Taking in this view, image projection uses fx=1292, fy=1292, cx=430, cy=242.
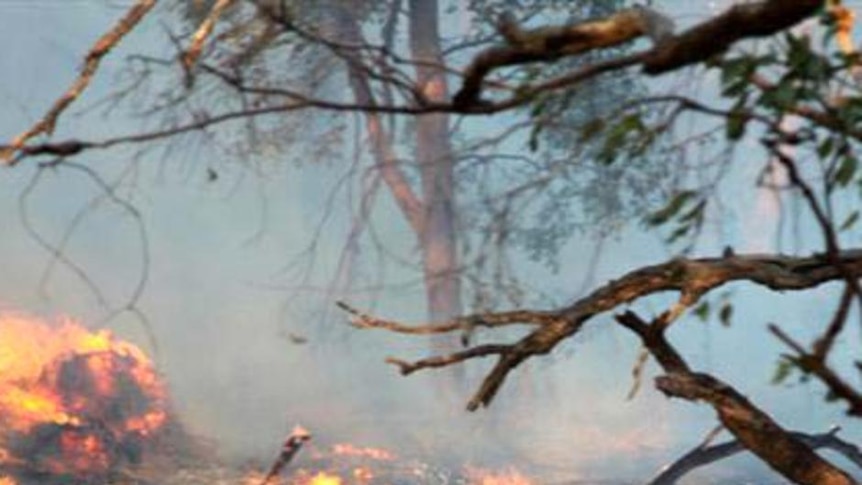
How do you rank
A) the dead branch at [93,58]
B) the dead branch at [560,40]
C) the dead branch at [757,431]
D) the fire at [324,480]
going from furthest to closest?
the fire at [324,480]
the dead branch at [93,58]
the dead branch at [757,431]
the dead branch at [560,40]

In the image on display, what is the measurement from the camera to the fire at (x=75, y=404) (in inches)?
429

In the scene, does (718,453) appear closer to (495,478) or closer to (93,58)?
(93,58)

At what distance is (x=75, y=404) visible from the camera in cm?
1162

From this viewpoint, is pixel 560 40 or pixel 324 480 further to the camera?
pixel 324 480

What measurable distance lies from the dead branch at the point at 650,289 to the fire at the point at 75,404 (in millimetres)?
7566

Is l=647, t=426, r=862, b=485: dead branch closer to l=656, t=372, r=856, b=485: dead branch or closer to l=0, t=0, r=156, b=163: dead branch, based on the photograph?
l=656, t=372, r=856, b=485: dead branch

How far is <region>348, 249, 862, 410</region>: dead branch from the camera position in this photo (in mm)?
3262

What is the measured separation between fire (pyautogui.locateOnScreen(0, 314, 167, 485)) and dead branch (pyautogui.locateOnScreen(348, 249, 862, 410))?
757 centimetres

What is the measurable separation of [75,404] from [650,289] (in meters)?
9.16

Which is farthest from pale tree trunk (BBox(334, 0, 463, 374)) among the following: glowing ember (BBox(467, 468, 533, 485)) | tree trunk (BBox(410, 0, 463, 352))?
glowing ember (BBox(467, 468, 533, 485))

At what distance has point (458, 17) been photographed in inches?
824

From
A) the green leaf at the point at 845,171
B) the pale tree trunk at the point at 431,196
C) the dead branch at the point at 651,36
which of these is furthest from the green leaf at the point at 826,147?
the pale tree trunk at the point at 431,196

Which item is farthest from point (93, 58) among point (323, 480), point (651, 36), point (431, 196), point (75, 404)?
point (431, 196)

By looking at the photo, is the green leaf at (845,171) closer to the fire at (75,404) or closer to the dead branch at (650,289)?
the dead branch at (650,289)
